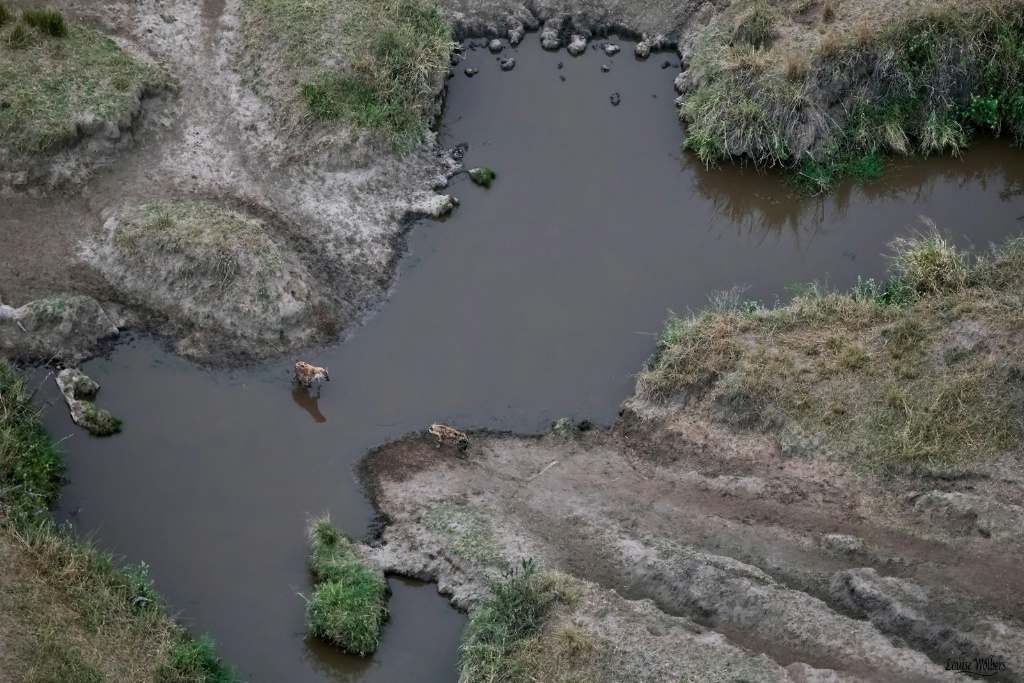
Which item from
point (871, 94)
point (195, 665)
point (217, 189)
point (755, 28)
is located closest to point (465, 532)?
point (195, 665)

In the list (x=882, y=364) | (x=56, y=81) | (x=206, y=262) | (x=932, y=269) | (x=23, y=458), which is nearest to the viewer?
(x=23, y=458)

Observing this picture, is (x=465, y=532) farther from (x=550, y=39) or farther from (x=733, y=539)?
(x=550, y=39)

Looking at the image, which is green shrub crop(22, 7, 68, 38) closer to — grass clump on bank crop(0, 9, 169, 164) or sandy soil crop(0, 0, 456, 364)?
grass clump on bank crop(0, 9, 169, 164)

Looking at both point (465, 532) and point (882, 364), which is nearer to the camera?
point (465, 532)

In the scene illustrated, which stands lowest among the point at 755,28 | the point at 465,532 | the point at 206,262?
the point at 465,532

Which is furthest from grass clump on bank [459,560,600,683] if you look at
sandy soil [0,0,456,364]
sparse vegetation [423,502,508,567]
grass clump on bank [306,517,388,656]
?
sandy soil [0,0,456,364]
